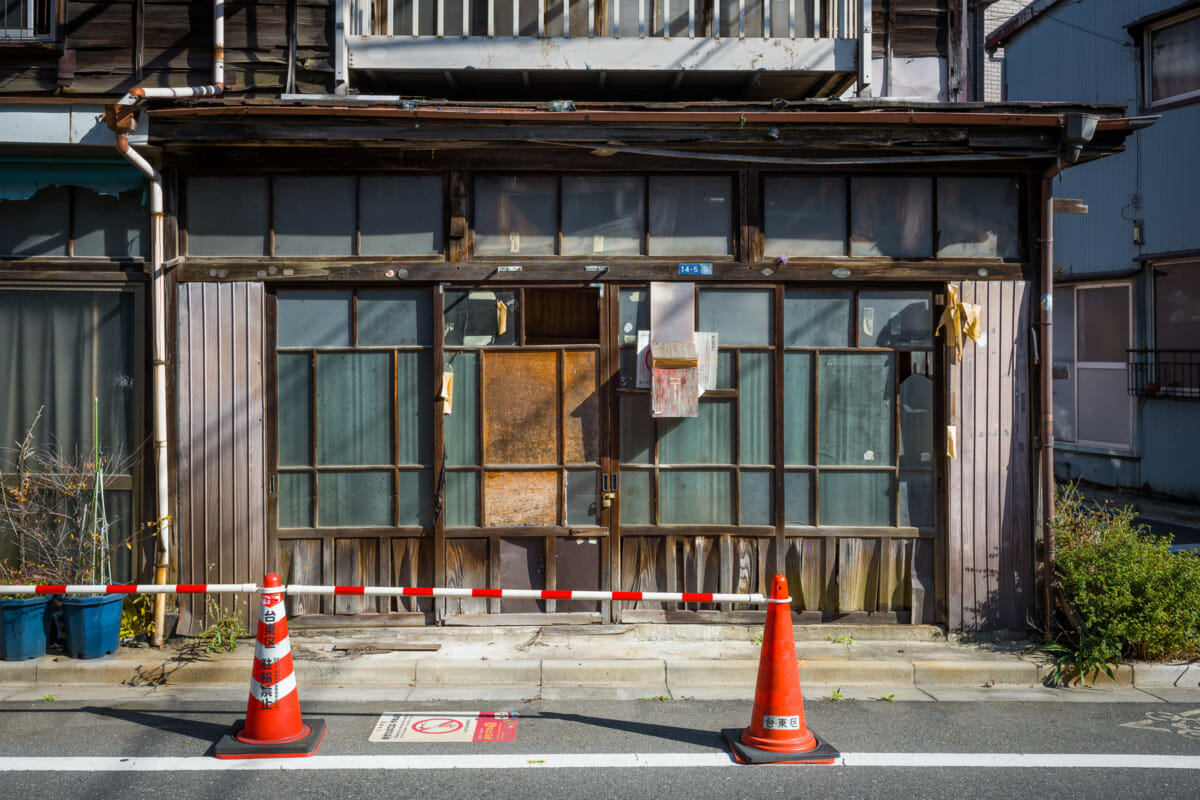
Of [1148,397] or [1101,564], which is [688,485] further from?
[1148,397]

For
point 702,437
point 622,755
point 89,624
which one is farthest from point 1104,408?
point 89,624

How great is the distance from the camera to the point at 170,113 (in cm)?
692

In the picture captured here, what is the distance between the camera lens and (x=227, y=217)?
747cm

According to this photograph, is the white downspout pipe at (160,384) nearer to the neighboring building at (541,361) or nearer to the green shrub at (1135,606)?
the neighboring building at (541,361)

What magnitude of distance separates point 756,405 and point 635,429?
3.42 feet

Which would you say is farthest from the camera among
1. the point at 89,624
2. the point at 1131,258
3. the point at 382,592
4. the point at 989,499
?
the point at 1131,258

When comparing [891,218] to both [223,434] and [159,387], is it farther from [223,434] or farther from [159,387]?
[159,387]

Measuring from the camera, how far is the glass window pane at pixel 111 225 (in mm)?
7543

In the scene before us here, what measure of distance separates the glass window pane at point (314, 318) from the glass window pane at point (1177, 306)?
13.1 m

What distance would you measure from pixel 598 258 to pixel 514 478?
1.97m

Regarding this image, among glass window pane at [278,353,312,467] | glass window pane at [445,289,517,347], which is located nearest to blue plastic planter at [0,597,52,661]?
glass window pane at [278,353,312,467]

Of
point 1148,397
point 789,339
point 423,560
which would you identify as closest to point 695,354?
point 789,339

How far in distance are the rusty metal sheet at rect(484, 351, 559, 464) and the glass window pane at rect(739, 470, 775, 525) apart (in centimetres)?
164

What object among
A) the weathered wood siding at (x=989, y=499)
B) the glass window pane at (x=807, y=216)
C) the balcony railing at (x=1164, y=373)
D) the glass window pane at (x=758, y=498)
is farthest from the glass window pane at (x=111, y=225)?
the balcony railing at (x=1164, y=373)
